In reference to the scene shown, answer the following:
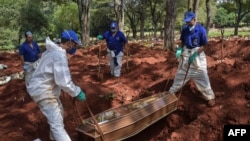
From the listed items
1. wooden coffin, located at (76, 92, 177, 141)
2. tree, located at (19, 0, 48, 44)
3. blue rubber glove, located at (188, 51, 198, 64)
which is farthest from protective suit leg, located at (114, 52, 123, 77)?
tree, located at (19, 0, 48, 44)

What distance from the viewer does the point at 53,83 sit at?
5.11m

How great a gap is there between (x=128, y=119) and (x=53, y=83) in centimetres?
145

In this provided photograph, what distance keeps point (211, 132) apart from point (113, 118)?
6.47 feet

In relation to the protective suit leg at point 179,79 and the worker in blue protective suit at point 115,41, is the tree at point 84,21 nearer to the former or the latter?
the worker in blue protective suit at point 115,41

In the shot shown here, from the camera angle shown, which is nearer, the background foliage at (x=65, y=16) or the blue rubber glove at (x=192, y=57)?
the blue rubber glove at (x=192, y=57)

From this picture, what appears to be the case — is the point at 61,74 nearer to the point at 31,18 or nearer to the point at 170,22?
the point at 170,22

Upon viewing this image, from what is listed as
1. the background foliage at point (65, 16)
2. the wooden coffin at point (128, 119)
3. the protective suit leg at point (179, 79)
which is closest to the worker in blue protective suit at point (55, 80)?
the wooden coffin at point (128, 119)

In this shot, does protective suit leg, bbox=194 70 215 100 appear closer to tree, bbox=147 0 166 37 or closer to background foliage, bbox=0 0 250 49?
background foliage, bbox=0 0 250 49

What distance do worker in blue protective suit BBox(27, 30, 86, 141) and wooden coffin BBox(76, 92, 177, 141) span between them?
1.43 feet

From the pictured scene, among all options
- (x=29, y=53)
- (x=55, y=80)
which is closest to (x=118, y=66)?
(x=29, y=53)

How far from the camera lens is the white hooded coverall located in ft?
15.8

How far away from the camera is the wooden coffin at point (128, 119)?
17.2ft

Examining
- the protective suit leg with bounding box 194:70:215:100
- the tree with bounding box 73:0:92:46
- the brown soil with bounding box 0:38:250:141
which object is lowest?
the brown soil with bounding box 0:38:250:141

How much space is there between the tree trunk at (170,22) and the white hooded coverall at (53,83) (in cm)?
1045
